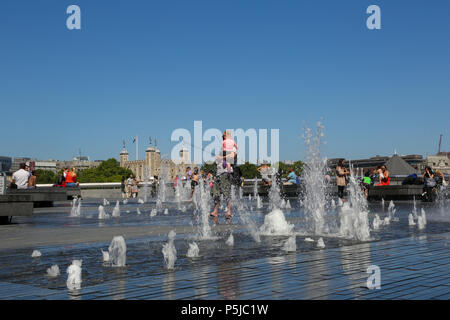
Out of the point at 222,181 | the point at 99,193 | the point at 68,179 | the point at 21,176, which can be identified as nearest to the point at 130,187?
the point at 99,193

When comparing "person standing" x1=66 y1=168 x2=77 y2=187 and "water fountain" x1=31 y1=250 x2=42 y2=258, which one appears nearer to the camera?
"water fountain" x1=31 y1=250 x2=42 y2=258

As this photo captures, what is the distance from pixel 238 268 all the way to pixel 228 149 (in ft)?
20.6

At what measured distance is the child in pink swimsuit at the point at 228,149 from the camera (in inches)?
458

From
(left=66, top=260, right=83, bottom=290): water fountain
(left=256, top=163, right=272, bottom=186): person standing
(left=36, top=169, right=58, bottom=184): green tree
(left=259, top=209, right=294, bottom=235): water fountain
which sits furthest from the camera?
(left=36, top=169, right=58, bottom=184): green tree

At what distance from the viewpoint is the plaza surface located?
431cm

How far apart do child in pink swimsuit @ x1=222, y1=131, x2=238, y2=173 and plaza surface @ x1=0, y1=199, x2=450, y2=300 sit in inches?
102

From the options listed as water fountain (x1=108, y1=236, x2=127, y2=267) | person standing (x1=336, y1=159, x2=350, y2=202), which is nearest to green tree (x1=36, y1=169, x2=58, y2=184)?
person standing (x1=336, y1=159, x2=350, y2=202)

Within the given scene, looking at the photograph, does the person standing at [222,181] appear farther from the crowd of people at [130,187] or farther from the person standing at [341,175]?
the crowd of people at [130,187]

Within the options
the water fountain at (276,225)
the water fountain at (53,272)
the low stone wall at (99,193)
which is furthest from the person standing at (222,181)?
the low stone wall at (99,193)

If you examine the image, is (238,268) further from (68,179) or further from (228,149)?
(68,179)

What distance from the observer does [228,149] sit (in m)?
11.7

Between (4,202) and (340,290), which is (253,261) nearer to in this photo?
(340,290)

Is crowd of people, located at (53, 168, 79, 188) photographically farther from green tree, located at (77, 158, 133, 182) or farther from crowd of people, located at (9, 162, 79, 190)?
green tree, located at (77, 158, 133, 182)
